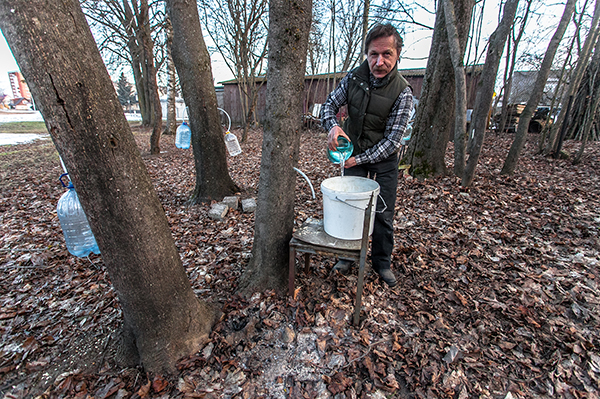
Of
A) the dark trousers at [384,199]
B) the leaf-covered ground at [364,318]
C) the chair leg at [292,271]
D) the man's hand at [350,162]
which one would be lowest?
the leaf-covered ground at [364,318]

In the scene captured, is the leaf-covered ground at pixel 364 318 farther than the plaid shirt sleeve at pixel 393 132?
No

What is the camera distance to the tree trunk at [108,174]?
1.38 m

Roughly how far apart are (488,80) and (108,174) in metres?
5.42

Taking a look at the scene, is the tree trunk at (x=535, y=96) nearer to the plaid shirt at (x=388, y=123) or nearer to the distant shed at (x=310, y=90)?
the plaid shirt at (x=388, y=123)

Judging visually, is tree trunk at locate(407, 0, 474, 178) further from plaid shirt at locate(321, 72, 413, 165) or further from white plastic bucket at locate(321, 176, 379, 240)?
white plastic bucket at locate(321, 176, 379, 240)

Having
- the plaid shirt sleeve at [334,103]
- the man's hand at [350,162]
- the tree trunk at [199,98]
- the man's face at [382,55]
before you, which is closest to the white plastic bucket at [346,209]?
the man's hand at [350,162]

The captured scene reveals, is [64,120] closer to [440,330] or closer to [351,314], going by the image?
[351,314]

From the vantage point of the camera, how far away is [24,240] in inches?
152

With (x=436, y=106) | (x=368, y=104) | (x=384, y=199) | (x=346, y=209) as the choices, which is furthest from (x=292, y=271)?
(x=436, y=106)

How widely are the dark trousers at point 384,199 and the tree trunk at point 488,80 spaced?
3.15 metres

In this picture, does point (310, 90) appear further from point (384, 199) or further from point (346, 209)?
point (346, 209)

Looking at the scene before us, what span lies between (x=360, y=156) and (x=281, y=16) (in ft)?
3.97

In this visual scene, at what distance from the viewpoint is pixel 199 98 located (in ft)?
14.5

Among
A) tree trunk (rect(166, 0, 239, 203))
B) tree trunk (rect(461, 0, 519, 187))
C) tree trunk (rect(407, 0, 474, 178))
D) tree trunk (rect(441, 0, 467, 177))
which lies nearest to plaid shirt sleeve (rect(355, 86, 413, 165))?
tree trunk (rect(166, 0, 239, 203))
